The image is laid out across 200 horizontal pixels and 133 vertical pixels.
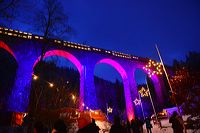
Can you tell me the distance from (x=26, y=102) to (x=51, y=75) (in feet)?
69.1

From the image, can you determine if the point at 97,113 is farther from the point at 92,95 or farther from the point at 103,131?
the point at 103,131

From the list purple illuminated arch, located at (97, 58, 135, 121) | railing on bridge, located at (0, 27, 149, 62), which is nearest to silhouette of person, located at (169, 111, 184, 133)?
railing on bridge, located at (0, 27, 149, 62)

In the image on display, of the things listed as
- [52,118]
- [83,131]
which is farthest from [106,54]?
[83,131]

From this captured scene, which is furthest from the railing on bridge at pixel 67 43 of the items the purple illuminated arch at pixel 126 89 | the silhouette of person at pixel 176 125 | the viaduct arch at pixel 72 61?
the silhouette of person at pixel 176 125

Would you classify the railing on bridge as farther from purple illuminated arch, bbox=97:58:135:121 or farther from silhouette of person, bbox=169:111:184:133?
silhouette of person, bbox=169:111:184:133

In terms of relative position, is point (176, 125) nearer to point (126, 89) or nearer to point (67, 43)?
point (67, 43)

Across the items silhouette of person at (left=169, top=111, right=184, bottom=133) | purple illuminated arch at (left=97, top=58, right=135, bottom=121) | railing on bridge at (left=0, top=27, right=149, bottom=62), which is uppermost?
railing on bridge at (left=0, top=27, right=149, bottom=62)

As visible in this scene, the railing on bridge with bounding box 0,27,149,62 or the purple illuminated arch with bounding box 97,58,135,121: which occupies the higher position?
the railing on bridge with bounding box 0,27,149,62

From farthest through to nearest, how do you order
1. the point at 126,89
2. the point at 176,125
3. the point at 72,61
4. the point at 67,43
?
the point at 126,89, the point at 72,61, the point at 67,43, the point at 176,125

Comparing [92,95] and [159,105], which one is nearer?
[92,95]

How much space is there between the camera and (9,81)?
108 ft

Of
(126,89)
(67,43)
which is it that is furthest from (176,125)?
(126,89)

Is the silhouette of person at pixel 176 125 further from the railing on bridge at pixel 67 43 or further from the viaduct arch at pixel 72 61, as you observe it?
the railing on bridge at pixel 67 43

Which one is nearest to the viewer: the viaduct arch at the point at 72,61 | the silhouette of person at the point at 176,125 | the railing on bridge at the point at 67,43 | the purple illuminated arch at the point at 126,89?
the silhouette of person at the point at 176,125
